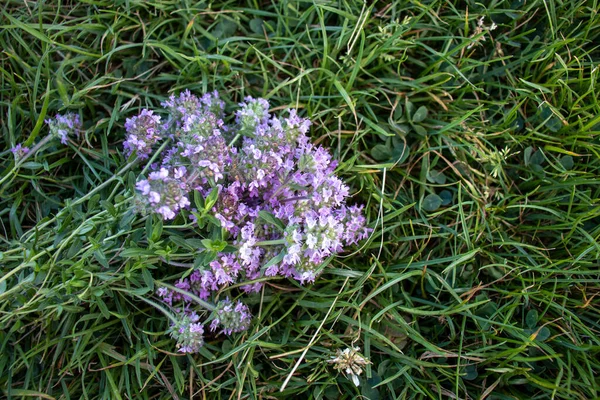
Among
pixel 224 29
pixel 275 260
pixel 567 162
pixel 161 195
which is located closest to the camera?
pixel 161 195

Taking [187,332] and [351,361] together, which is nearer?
[187,332]

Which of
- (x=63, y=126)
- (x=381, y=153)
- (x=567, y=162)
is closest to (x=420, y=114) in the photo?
(x=381, y=153)

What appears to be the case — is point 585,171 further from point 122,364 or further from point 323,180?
point 122,364

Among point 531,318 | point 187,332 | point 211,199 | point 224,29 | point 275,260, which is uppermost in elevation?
point 224,29

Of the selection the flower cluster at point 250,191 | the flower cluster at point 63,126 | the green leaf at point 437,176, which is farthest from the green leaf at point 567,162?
the flower cluster at point 63,126

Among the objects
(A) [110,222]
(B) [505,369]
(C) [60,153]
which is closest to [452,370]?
(B) [505,369]

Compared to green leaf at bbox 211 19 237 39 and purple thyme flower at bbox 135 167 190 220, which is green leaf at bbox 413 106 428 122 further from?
purple thyme flower at bbox 135 167 190 220

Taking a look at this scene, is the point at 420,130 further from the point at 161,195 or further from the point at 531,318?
the point at 161,195

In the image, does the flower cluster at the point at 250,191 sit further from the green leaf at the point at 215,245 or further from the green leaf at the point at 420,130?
the green leaf at the point at 420,130
